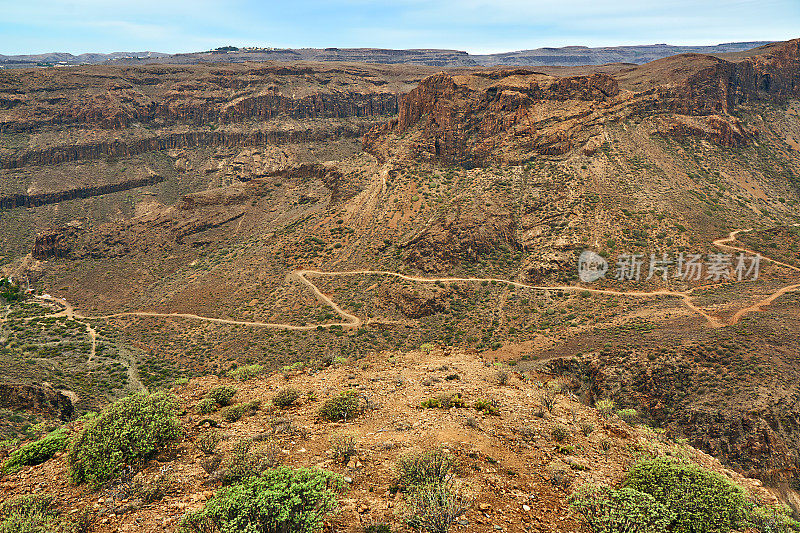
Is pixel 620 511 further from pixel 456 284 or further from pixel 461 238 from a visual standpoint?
pixel 461 238

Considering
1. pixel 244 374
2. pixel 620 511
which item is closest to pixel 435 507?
pixel 620 511

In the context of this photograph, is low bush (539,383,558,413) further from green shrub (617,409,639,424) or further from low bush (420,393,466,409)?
green shrub (617,409,639,424)

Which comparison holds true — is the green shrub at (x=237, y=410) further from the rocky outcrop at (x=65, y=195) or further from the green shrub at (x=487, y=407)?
the rocky outcrop at (x=65, y=195)

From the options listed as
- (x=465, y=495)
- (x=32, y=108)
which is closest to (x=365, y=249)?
(x=465, y=495)

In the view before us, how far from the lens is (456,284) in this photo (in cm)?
6241

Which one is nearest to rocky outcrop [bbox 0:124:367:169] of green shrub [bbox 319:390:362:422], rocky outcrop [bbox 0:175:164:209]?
rocky outcrop [bbox 0:175:164:209]

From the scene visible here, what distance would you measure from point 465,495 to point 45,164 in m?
141

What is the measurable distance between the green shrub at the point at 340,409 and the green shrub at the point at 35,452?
11496 mm

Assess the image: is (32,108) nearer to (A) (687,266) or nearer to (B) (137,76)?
(B) (137,76)

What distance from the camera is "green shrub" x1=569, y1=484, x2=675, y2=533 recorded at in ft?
40.1

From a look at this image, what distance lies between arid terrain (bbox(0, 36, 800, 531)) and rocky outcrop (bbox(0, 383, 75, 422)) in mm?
198

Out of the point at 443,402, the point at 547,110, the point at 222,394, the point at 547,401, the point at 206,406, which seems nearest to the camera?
the point at 206,406

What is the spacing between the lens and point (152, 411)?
18.2 meters

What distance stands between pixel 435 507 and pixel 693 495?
863cm
